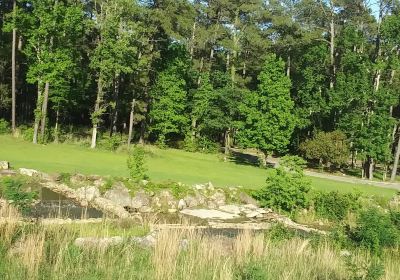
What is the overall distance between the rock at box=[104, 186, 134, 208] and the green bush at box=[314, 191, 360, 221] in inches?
313

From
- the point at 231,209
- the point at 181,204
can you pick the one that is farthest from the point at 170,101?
the point at 231,209

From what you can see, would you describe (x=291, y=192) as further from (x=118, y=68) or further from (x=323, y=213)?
(x=118, y=68)

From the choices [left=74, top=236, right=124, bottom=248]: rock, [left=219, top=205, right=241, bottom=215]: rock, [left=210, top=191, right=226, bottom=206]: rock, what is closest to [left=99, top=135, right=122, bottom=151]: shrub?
[left=210, top=191, right=226, bottom=206]: rock

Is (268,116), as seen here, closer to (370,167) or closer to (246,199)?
(370,167)

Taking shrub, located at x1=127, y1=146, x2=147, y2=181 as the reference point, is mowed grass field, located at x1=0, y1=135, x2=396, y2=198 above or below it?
below

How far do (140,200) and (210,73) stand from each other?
90.3ft

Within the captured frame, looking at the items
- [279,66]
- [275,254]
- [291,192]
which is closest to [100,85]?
[279,66]

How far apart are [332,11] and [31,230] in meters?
40.2

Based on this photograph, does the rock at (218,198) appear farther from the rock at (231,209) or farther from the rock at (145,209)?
the rock at (145,209)

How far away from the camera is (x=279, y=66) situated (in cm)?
3759

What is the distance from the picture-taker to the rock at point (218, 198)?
67.1ft

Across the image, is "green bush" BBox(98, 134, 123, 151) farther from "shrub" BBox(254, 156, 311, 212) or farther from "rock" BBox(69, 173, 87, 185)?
"shrub" BBox(254, 156, 311, 212)

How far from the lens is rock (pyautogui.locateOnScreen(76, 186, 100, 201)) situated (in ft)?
59.3

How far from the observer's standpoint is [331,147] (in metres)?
35.7
